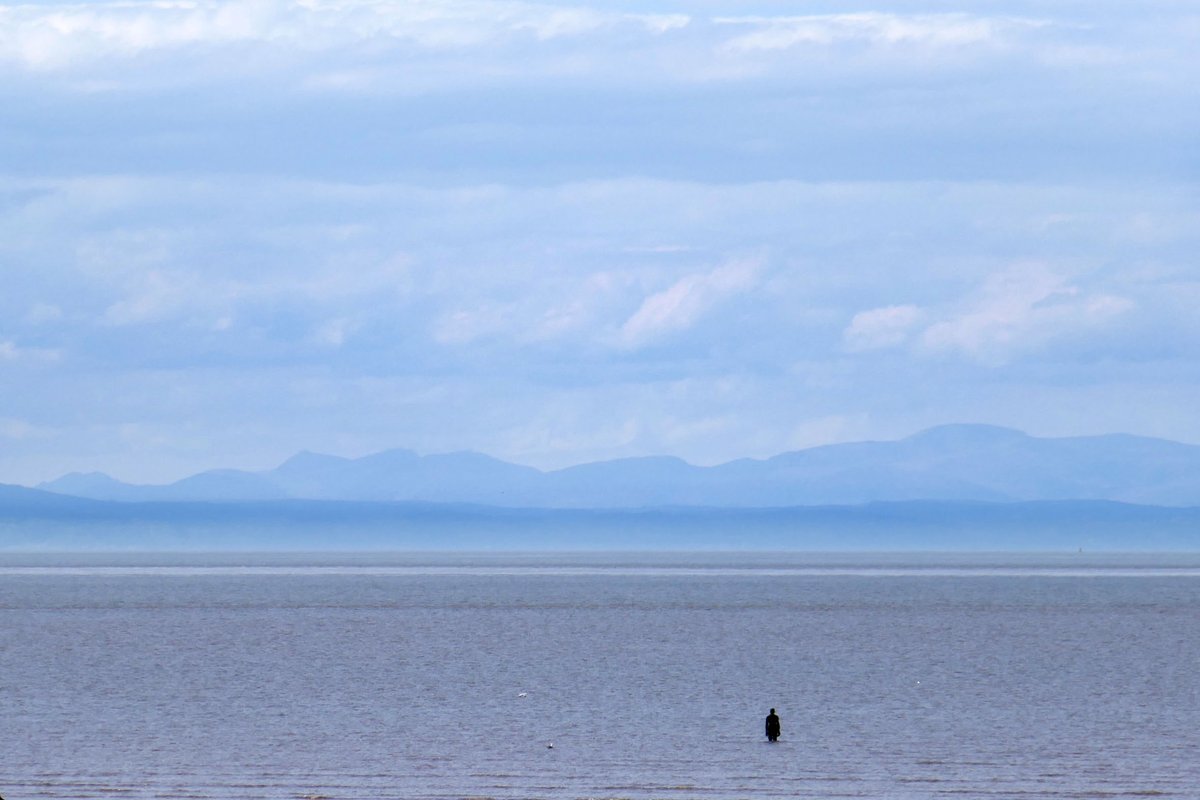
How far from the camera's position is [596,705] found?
4788 cm

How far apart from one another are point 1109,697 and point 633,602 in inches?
2953

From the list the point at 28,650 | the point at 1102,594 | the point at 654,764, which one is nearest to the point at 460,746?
the point at 654,764

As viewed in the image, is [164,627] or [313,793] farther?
[164,627]

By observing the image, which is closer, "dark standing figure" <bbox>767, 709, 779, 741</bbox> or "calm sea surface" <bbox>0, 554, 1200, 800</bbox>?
"calm sea surface" <bbox>0, 554, 1200, 800</bbox>

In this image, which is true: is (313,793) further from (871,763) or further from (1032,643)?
(1032,643)

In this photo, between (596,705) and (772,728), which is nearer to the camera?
(772,728)

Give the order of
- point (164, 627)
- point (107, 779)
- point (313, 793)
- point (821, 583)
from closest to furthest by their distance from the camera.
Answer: point (313, 793) < point (107, 779) < point (164, 627) < point (821, 583)

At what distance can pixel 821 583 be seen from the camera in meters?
178

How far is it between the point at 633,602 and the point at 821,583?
56159 millimetres

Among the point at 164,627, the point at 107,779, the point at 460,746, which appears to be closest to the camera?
the point at 107,779

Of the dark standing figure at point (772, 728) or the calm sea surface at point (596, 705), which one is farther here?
the dark standing figure at point (772, 728)

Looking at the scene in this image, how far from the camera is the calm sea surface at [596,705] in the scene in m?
32.9

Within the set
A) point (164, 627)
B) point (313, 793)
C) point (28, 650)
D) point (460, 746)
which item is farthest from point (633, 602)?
point (313, 793)

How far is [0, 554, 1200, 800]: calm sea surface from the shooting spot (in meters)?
32.9
